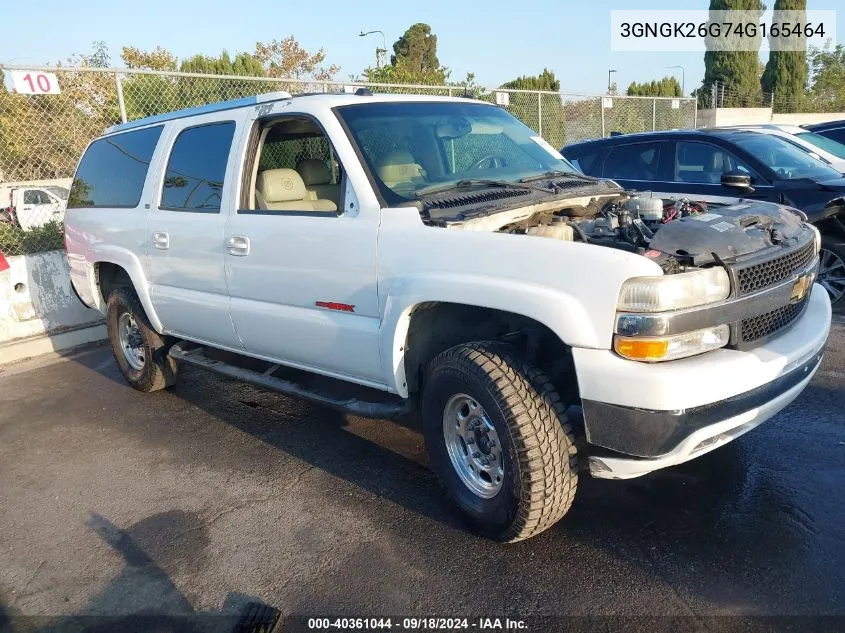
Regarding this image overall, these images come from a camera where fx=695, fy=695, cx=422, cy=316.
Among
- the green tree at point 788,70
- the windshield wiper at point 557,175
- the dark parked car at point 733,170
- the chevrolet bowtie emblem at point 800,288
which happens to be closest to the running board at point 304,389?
the windshield wiper at point 557,175

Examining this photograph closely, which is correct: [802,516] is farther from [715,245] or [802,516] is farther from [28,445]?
[28,445]

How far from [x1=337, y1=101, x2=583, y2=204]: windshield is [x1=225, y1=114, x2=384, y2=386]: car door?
0.16 metres

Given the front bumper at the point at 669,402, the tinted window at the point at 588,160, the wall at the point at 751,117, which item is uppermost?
the tinted window at the point at 588,160

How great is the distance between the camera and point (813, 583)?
2752 millimetres

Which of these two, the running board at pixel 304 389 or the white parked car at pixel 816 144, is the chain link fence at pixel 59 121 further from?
the white parked car at pixel 816 144

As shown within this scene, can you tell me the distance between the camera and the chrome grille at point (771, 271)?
2.89m

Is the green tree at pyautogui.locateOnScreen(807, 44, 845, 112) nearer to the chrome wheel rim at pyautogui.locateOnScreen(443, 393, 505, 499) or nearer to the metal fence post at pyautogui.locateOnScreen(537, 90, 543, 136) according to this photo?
the metal fence post at pyautogui.locateOnScreen(537, 90, 543, 136)

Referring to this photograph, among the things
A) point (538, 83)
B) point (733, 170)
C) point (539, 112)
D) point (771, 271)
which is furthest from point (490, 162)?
point (538, 83)

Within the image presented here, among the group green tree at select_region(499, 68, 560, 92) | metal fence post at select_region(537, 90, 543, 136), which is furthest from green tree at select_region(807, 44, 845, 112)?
metal fence post at select_region(537, 90, 543, 136)

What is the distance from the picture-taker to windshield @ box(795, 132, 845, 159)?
9180 millimetres

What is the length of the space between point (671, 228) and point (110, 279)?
4707 millimetres

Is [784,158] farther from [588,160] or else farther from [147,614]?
[147,614]

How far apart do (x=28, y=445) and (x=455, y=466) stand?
3.32 meters

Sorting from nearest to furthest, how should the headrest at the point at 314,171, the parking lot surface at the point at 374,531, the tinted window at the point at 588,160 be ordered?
the parking lot surface at the point at 374,531, the headrest at the point at 314,171, the tinted window at the point at 588,160
